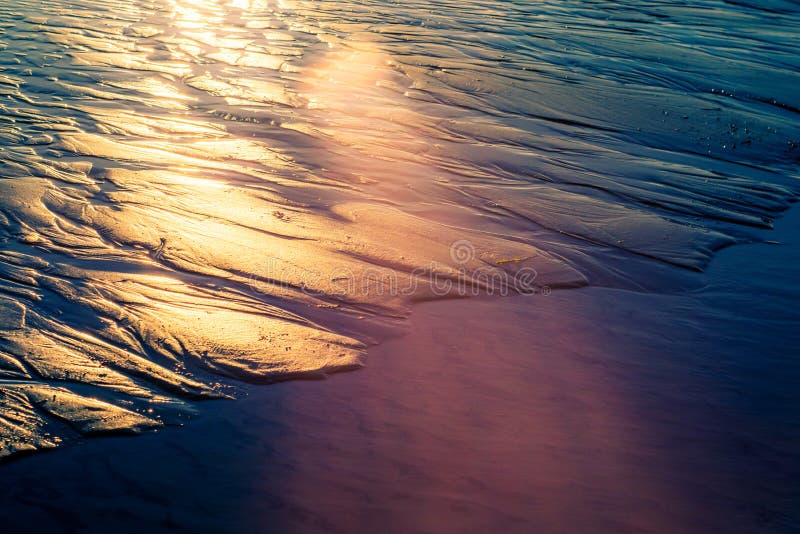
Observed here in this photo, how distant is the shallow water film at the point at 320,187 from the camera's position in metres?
2.57

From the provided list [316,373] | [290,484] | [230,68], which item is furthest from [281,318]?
[230,68]

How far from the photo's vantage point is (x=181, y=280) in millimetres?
2979

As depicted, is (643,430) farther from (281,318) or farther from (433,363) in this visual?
→ (281,318)

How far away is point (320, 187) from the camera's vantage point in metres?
3.98

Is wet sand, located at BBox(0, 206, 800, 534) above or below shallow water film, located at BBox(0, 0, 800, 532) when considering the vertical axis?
below

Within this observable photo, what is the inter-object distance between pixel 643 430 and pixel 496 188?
2189 millimetres

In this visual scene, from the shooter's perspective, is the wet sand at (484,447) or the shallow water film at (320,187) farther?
the shallow water film at (320,187)

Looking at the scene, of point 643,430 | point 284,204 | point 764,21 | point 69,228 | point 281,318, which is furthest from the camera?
point 764,21

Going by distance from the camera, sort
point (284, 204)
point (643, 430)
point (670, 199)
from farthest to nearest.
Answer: point (670, 199), point (284, 204), point (643, 430)

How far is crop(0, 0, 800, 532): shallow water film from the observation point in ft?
8.45

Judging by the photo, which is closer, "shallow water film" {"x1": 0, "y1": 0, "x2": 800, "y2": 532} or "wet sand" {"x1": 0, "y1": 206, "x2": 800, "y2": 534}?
"wet sand" {"x1": 0, "y1": 206, "x2": 800, "y2": 534}

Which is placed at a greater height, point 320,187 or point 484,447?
point 320,187

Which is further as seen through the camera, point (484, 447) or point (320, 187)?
point (320, 187)

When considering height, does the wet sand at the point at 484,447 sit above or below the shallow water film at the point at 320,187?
below
